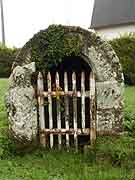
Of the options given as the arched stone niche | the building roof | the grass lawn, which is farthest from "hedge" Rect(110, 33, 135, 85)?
the building roof

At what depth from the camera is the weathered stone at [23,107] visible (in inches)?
309

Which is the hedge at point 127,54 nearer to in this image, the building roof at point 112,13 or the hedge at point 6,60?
the hedge at point 6,60

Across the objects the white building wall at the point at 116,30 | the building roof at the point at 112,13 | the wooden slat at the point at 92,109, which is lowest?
the wooden slat at the point at 92,109

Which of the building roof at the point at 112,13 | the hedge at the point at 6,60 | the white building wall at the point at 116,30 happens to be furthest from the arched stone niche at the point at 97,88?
the white building wall at the point at 116,30

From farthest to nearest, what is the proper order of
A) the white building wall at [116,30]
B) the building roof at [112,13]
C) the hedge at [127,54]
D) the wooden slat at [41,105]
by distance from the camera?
the building roof at [112,13] < the white building wall at [116,30] < the hedge at [127,54] < the wooden slat at [41,105]

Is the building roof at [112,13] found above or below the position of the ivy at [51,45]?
above

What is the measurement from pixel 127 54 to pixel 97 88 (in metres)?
11.5

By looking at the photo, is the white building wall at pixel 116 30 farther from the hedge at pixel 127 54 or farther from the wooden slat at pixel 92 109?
the wooden slat at pixel 92 109

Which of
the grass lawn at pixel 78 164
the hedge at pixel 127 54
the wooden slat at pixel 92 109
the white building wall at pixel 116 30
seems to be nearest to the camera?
the grass lawn at pixel 78 164

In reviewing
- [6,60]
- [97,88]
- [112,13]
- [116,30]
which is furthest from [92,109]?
[112,13]

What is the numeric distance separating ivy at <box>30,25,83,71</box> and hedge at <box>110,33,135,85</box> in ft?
36.0

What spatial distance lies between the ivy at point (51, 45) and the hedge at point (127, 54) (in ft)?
36.0

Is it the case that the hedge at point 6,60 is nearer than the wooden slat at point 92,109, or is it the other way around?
the wooden slat at point 92,109

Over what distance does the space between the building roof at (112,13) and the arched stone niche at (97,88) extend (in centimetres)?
2526
